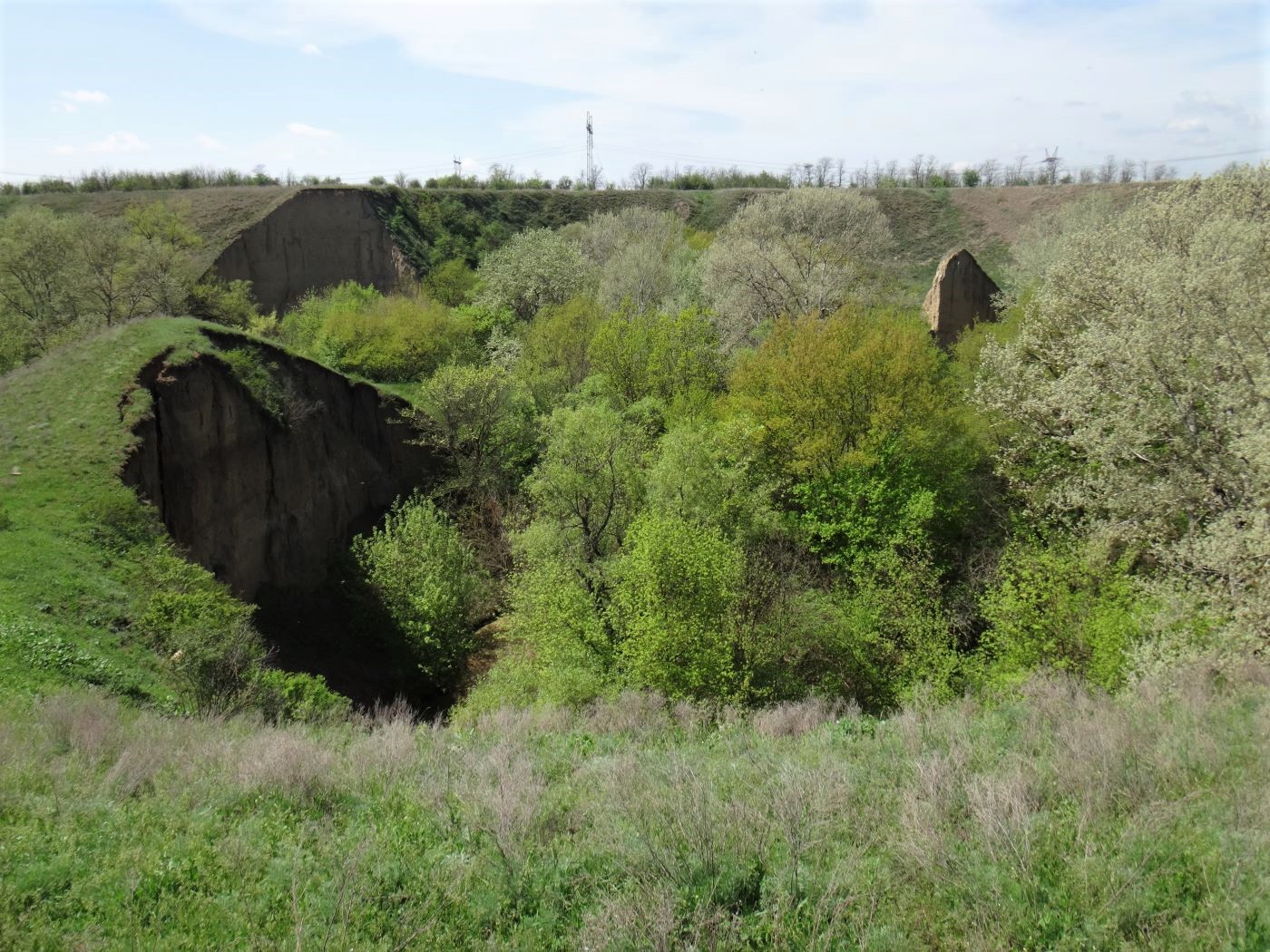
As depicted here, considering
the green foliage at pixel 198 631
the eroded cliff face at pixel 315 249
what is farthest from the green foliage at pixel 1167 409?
the eroded cliff face at pixel 315 249

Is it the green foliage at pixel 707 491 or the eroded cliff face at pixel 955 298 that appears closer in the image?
the green foliage at pixel 707 491

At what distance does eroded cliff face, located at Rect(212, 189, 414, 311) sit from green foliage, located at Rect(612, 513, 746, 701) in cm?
4069

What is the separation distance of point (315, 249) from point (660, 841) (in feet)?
177

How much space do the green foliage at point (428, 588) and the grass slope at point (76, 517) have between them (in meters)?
6.08

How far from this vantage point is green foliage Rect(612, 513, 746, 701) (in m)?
14.7

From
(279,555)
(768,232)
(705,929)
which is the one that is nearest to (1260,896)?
(705,929)

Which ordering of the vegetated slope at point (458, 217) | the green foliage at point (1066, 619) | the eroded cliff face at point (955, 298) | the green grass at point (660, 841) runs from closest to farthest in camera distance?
the green grass at point (660, 841)
the green foliage at point (1066, 619)
the eroded cliff face at point (955, 298)
the vegetated slope at point (458, 217)

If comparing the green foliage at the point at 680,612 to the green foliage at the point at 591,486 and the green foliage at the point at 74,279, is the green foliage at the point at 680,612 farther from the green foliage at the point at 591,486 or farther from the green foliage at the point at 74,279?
the green foliage at the point at 74,279

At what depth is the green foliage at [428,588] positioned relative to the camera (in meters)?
21.2

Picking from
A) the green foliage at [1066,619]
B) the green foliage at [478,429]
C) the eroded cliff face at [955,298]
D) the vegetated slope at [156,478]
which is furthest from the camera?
the eroded cliff face at [955,298]

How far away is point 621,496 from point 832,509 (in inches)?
211

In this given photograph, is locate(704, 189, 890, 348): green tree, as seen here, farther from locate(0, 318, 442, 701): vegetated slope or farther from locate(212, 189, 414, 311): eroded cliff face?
locate(212, 189, 414, 311): eroded cliff face

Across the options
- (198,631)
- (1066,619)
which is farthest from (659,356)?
(198,631)

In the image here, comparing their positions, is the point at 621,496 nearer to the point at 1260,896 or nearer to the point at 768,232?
the point at 1260,896
